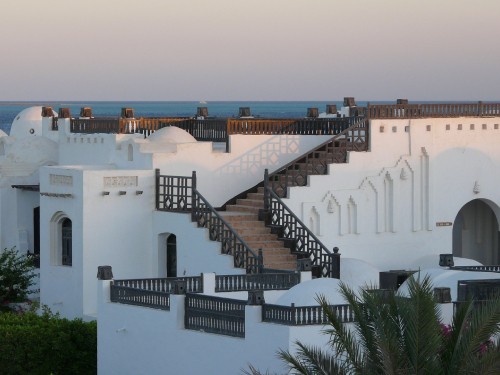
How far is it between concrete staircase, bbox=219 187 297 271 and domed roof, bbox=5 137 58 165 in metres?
7.12

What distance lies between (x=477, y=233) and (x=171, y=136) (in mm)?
9818

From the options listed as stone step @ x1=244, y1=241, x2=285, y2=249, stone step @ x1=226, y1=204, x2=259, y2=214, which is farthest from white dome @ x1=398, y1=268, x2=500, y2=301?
stone step @ x1=226, y1=204, x2=259, y2=214

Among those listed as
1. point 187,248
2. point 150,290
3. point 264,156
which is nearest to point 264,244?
point 187,248

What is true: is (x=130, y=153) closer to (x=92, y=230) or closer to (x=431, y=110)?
(x=92, y=230)

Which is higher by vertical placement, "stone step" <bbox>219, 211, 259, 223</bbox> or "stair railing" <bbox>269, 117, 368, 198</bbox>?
"stair railing" <bbox>269, 117, 368, 198</bbox>

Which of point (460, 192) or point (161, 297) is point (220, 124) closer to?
point (460, 192)

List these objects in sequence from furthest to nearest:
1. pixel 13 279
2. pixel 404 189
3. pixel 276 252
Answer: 1. pixel 404 189
2. pixel 13 279
3. pixel 276 252

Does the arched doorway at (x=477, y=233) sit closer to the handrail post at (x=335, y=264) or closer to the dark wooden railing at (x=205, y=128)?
the dark wooden railing at (x=205, y=128)

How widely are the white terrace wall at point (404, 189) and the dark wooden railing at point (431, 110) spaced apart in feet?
0.79

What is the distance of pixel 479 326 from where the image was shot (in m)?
20.7

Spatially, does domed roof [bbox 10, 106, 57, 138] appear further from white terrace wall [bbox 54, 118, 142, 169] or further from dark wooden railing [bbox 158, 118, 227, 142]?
dark wooden railing [bbox 158, 118, 227, 142]

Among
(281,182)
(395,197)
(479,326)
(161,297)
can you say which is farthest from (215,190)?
(479,326)

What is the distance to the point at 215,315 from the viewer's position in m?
28.4

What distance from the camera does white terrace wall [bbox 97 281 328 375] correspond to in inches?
1049
